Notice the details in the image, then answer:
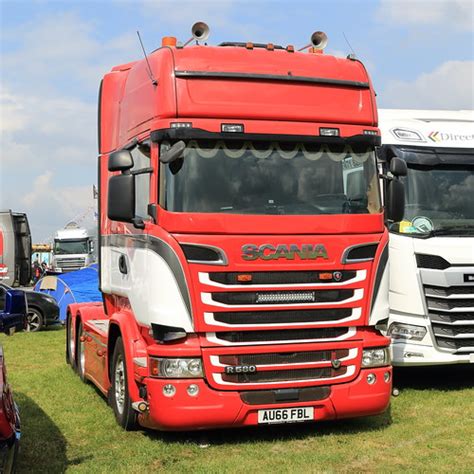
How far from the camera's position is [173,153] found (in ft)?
20.7

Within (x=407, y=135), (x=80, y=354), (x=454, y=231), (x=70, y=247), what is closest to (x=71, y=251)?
(x=70, y=247)

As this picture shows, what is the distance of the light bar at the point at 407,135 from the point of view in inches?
349

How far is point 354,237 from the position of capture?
21.8ft

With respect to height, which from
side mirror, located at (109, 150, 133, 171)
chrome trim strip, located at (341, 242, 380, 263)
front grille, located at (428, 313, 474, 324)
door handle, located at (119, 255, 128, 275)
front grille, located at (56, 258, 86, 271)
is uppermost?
side mirror, located at (109, 150, 133, 171)

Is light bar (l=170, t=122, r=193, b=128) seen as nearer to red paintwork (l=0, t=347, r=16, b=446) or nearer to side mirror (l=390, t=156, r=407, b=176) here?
side mirror (l=390, t=156, r=407, b=176)

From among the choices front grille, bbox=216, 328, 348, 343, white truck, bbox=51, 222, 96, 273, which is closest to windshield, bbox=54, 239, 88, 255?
white truck, bbox=51, 222, 96, 273

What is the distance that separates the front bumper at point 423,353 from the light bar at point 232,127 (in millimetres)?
3355

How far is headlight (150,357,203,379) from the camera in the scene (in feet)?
20.3

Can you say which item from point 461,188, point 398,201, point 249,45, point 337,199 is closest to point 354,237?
point 337,199

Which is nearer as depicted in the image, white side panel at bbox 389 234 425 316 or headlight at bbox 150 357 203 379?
headlight at bbox 150 357 203 379

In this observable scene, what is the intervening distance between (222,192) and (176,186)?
16.1 inches

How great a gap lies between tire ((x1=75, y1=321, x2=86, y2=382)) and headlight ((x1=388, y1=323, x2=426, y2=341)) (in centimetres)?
413

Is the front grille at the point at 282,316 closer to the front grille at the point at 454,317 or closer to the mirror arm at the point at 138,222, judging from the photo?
the mirror arm at the point at 138,222

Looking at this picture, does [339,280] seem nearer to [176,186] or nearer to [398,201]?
[398,201]
